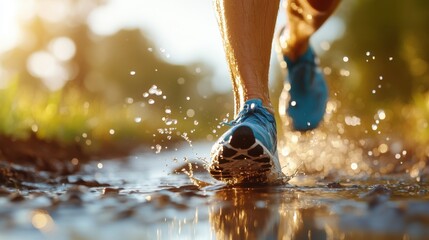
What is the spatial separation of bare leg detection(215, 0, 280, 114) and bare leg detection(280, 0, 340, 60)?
4.27 ft

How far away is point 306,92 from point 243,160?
2.47 m

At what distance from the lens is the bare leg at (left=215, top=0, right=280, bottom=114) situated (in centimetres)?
310

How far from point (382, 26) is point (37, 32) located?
815 inches

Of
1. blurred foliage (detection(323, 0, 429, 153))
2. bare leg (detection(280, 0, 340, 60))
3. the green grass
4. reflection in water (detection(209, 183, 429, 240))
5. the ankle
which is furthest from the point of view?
blurred foliage (detection(323, 0, 429, 153))

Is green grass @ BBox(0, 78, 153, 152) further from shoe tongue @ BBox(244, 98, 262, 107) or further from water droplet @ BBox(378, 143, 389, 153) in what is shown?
water droplet @ BBox(378, 143, 389, 153)

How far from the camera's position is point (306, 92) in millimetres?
5168

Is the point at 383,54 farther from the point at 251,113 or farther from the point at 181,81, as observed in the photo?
the point at 181,81

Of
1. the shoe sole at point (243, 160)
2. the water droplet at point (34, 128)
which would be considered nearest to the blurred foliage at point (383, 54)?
the water droplet at point (34, 128)

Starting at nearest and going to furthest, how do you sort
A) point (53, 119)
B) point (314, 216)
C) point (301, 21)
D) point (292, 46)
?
point (314, 216) → point (301, 21) → point (292, 46) → point (53, 119)

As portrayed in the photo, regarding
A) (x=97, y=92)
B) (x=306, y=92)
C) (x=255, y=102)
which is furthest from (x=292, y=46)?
(x=97, y=92)

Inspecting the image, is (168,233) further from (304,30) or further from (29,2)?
(29,2)

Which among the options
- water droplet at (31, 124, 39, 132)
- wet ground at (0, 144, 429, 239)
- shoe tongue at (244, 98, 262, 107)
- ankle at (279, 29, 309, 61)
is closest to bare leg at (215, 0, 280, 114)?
shoe tongue at (244, 98, 262, 107)

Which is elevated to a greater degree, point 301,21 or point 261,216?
point 301,21

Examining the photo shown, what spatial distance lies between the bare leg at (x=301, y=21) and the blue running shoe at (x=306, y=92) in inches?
3.1
